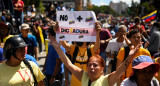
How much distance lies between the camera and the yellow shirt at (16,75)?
258cm

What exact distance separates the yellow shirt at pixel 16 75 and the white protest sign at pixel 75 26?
0.87 metres

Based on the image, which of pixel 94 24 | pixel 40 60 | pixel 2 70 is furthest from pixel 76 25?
pixel 40 60

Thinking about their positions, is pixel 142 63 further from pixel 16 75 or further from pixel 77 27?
pixel 16 75

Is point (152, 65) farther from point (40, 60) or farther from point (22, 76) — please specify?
point (40, 60)

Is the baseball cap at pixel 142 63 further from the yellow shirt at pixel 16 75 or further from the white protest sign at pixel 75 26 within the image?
the yellow shirt at pixel 16 75

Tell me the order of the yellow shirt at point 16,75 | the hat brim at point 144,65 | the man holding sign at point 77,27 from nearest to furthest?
1. the hat brim at point 144,65
2. the yellow shirt at point 16,75
3. the man holding sign at point 77,27

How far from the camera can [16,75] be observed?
2.64m

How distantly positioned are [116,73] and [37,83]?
44.1 inches

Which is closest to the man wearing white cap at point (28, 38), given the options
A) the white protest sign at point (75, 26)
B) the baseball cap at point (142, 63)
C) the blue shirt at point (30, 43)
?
the blue shirt at point (30, 43)

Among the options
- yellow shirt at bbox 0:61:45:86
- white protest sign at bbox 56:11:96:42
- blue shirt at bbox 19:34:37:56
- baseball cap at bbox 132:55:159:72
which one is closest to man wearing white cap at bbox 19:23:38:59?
blue shirt at bbox 19:34:37:56

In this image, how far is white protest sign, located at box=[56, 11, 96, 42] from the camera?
338 centimetres

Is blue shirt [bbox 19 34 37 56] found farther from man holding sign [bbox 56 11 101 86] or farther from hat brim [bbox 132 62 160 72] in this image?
hat brim [bbox 132 62 160 72]

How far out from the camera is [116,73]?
251cm

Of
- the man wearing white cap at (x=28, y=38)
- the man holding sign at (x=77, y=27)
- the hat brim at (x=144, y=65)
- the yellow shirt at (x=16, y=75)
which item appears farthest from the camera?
the man wearing white cap at (x=28, y=38)
